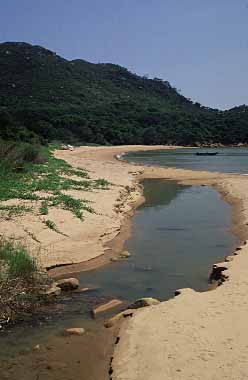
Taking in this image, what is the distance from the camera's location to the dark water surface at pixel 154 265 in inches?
327

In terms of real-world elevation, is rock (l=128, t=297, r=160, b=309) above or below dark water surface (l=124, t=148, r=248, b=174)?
above

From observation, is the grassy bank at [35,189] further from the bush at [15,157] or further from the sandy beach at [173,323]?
the sandy beach at [173,323]

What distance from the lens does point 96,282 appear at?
35.4ft

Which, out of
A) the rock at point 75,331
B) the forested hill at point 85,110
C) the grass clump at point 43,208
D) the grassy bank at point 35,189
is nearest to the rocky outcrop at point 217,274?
the rock at point 75,331

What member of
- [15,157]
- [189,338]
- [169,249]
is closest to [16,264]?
[189,338]

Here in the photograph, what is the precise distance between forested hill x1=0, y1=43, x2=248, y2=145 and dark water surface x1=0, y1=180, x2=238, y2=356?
68.8 metres

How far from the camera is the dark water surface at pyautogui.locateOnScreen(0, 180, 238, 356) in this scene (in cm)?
830

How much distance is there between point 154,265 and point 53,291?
341cm

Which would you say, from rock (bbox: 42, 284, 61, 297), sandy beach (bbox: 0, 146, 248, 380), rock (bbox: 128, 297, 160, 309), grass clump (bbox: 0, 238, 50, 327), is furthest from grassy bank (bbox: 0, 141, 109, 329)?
rock (bbox: 128, 297, 160, 309)

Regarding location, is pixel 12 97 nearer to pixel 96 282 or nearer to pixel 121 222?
pixel 121 222

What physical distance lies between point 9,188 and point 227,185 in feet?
52.1

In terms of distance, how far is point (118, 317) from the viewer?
838cm

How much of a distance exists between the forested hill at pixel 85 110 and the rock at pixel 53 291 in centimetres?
7702

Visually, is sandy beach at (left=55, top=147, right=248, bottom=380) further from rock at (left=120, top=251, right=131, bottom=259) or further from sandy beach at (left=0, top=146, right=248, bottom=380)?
rock at (left=120, top=251, right=131, bottom=259)
